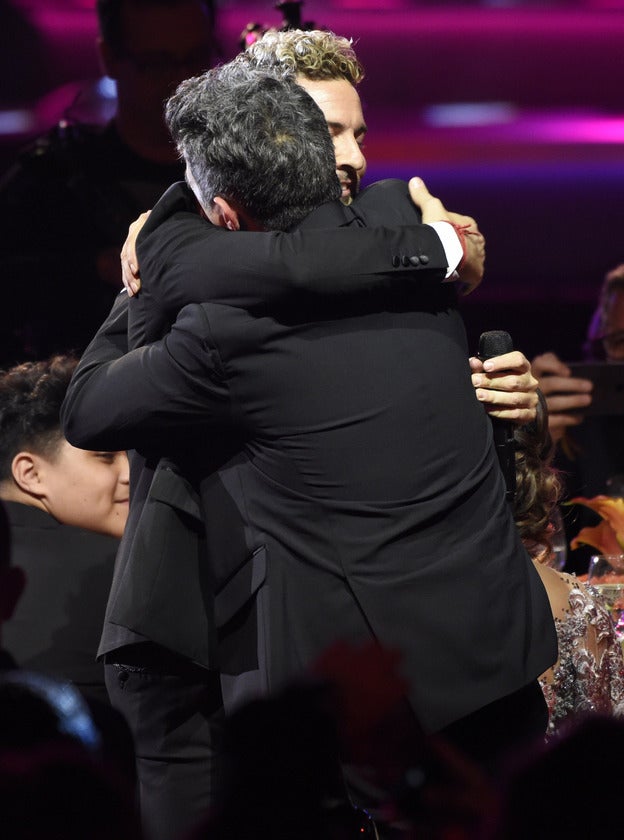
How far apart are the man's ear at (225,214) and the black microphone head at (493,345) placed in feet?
1.31

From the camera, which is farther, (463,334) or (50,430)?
(50,430)

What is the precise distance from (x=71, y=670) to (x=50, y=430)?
0.59 meters

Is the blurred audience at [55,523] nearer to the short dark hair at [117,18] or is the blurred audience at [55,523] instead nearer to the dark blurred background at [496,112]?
the short dark hair at [117,18]

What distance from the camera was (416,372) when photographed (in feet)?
4.81

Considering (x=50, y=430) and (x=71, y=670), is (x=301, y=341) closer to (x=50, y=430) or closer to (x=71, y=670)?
(x=71, y=670)

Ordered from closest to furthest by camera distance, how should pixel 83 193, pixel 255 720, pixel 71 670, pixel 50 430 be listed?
pixel 255 720 < pixel 71 670 < pixel 50 430 < pixel 83 193

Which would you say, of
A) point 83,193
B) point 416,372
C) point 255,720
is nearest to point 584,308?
point 83,193

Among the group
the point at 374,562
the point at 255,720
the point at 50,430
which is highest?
the point at 255,720

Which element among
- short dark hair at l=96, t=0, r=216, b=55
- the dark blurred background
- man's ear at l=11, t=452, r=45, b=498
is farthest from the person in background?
man's ear at l=11, t=452, r=45, b=498

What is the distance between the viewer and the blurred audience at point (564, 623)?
6.77ft

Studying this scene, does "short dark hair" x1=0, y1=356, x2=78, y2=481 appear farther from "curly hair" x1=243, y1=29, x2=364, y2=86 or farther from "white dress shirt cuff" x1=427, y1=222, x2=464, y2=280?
"white dress shirt cuff" x1=427, y1=222, x2=464, y2=280

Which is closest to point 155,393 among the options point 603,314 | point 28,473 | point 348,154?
point 348,154

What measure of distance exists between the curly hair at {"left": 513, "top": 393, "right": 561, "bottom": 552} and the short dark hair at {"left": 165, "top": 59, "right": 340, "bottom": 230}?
708mm

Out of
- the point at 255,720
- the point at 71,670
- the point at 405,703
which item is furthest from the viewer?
the point at 71,670
